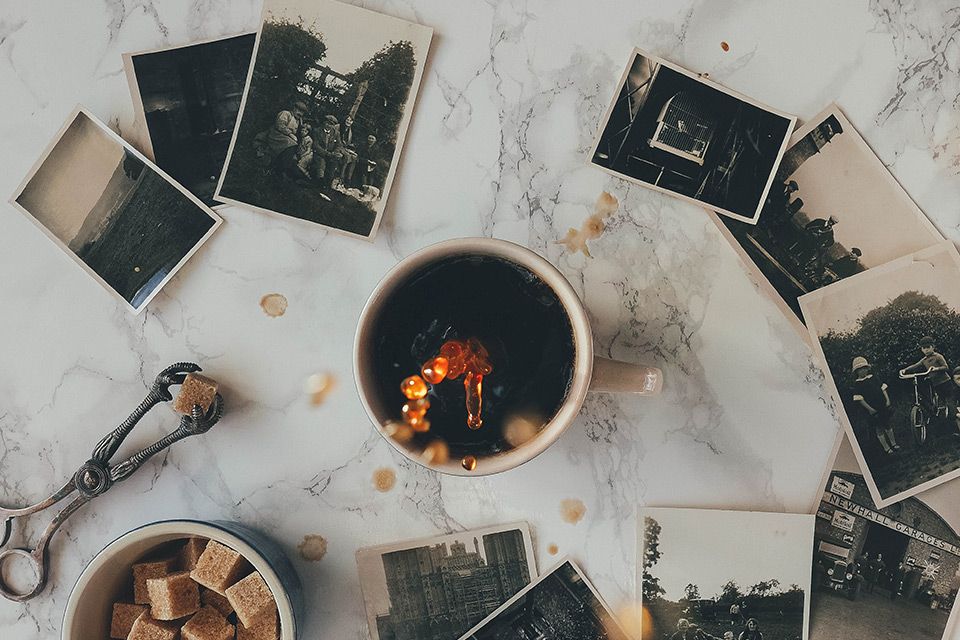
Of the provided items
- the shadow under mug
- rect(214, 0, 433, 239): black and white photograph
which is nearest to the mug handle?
the shadow under mug

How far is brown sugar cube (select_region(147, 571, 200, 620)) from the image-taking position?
2.42ft

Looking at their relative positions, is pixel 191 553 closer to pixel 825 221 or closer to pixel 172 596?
pixel 172 596

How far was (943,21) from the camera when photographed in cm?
77

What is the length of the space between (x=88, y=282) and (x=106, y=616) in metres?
0.33

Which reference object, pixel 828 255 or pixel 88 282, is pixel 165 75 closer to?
pixel 88 282

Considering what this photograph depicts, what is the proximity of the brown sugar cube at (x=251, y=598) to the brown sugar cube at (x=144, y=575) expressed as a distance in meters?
0.08

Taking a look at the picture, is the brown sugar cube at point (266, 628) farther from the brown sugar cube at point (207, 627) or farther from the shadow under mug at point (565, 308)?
the shadow under mug at point (565, 308)

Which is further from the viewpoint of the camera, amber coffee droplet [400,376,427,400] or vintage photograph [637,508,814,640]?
vintage photograph [637,508,814,640]

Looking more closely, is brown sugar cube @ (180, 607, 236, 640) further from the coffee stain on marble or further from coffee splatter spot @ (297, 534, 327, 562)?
the coffee stain on marble

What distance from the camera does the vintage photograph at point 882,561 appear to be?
2.61ft

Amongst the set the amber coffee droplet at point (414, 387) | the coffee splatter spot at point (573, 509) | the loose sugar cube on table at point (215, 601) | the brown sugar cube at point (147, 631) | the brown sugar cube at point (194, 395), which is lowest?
the brown sugar cube at point (147, 631)

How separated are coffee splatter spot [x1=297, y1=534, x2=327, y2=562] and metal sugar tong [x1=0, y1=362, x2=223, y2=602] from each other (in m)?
0.15

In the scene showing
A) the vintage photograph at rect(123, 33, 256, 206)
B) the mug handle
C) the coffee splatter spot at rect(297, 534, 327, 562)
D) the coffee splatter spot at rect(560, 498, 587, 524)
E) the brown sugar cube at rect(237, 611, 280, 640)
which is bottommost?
the brown sugar cube at rect(237, 611, 280, 640)

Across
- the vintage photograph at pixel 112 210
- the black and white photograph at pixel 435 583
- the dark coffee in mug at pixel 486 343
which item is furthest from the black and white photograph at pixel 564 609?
the vintage photograph at pixel 112 210
